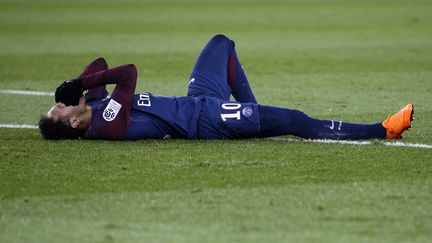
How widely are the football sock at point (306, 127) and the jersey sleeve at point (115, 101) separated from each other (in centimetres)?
108

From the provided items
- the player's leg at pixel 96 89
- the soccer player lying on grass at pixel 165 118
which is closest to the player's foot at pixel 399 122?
the soccer player lying on grass at pixel 165 118

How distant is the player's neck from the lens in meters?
8.27

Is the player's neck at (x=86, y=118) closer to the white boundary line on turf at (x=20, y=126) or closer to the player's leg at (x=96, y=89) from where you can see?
the player's leg at (x=96, y=89)

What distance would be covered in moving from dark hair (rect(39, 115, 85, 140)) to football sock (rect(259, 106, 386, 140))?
153 cm

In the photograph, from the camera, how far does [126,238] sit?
18.1 ft

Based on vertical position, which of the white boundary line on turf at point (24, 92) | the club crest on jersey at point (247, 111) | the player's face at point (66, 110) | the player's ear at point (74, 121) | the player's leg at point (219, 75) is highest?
the player's leg at point (219, 75)

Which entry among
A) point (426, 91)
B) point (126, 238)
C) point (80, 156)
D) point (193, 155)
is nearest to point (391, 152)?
point (193, 155)

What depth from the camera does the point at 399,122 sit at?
8195 mm

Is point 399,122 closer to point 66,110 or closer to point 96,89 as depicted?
point 96,89

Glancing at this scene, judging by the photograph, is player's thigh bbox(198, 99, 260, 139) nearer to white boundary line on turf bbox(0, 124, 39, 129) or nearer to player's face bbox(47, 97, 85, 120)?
player's face bbox(47, 97, 85, 120)

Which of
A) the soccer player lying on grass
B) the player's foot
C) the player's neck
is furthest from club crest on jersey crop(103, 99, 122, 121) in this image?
the player's foot

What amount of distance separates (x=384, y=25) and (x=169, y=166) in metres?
17.1

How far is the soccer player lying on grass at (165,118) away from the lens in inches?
322

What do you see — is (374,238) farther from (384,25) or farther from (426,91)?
(384,25)
